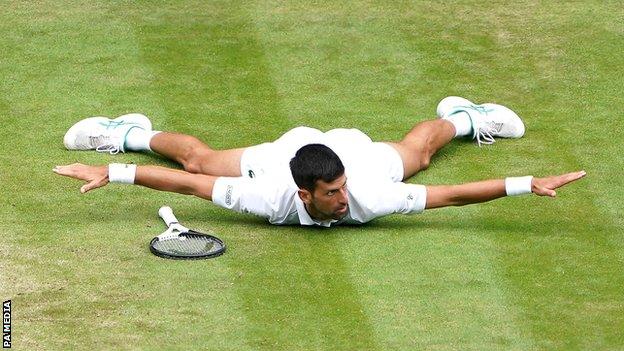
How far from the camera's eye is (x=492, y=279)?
37.7 ft

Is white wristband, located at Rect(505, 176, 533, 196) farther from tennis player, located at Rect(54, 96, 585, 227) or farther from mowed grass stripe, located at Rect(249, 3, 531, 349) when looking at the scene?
mowed grass stripe, located at Rect(249, 3, 531, 349)

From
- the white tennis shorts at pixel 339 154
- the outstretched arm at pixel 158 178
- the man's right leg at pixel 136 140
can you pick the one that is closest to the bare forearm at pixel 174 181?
the outstretched arm at pixel 158 178

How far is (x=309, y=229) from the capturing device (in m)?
12.5

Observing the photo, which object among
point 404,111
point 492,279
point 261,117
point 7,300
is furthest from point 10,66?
point 492,279

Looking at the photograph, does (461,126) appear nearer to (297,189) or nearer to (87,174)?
(297,189)

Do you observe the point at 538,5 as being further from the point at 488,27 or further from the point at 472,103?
the point at 472,103

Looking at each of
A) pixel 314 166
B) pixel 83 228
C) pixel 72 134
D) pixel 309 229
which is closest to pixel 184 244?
pixel 83 228

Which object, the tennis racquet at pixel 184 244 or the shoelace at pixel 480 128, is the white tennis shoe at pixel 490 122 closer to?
the shoelace at pixel 480 128

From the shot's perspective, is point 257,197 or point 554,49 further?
point 554,49

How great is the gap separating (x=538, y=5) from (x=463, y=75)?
2176 mm

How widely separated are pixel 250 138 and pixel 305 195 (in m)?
2.48

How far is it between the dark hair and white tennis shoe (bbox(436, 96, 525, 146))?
266cm

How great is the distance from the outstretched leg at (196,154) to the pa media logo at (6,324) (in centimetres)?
266

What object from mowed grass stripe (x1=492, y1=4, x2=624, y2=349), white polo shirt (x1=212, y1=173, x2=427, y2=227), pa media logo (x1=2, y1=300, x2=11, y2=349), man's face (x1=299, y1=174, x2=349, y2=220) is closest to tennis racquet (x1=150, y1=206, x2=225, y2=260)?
white polo shirt (x1=212, y1=173, x2=427, y2=227)
